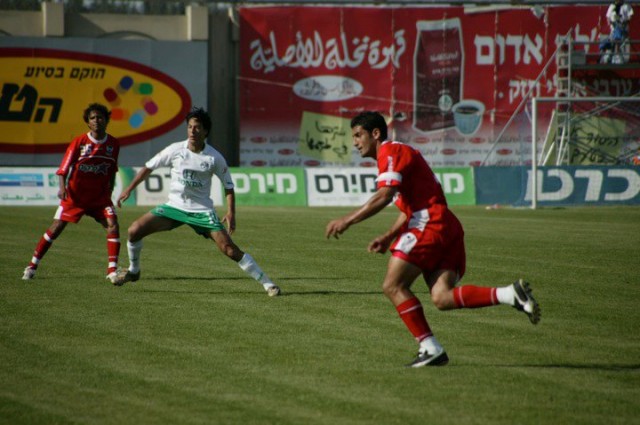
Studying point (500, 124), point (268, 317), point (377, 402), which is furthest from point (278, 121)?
point (377, 402)

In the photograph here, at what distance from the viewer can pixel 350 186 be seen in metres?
31.6

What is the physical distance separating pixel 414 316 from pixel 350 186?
79.4 ft

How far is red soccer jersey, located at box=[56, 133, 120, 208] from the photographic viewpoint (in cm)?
1302

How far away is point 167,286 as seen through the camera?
12.5 meters

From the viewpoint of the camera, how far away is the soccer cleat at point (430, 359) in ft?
24.5

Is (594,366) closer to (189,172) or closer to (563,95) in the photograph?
(189,172)

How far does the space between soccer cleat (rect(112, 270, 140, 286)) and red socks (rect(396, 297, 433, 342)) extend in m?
5.68

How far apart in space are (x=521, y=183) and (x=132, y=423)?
1026 inches

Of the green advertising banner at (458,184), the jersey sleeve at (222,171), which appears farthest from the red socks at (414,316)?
the green advertising banner at (458,184)

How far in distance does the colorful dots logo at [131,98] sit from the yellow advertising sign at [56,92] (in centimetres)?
4

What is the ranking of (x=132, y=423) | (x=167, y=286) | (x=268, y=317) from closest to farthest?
(x=132, y=423), (x=268, y=317), (x=167, y=286)

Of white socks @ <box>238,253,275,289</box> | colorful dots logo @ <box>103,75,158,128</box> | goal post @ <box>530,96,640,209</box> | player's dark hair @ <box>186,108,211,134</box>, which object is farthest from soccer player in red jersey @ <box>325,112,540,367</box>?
colorful dots logo @ <box>103,75,158,128</box>

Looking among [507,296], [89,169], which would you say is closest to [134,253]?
[89,169]

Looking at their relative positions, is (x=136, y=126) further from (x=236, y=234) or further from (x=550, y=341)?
(x=550, y=341)
